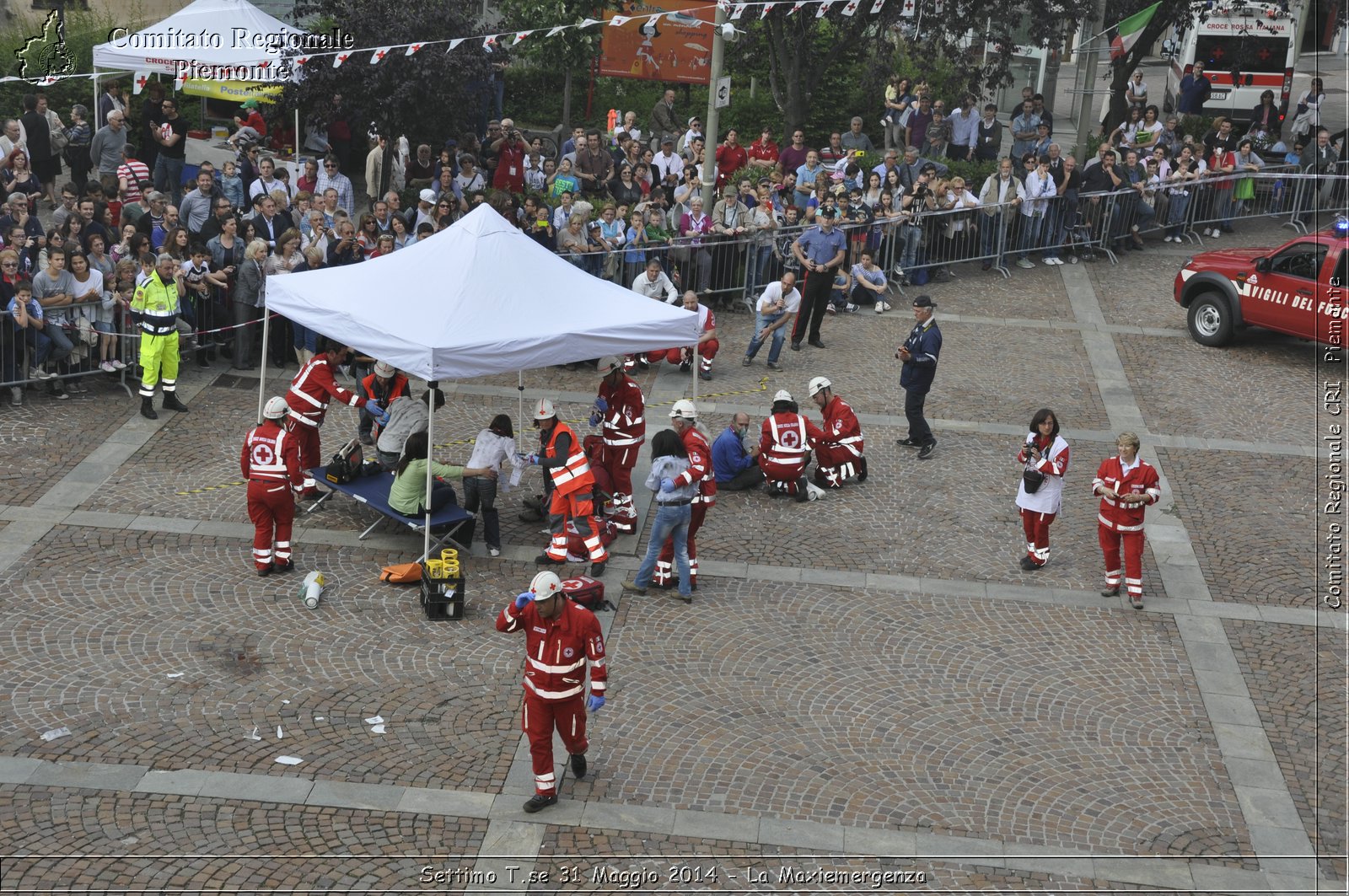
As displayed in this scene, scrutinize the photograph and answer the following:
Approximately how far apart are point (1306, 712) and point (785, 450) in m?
5.36

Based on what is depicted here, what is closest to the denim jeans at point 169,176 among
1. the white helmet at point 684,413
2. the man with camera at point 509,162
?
the man with camera at point 509,162

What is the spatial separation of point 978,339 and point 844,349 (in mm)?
1997

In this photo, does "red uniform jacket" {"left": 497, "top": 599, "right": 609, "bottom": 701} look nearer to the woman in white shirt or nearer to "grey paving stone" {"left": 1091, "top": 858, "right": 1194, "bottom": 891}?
"grey paving stone" {"left": 1091, "top": 858, "right": 1194, "bottom": 891}

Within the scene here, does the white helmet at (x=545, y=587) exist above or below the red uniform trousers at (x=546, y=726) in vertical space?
above

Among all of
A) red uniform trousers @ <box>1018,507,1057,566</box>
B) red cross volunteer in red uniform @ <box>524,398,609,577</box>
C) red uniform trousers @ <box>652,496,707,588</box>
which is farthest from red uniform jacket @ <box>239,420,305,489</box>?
red uniform trousers @ <box>1018,507,1057,566</box>

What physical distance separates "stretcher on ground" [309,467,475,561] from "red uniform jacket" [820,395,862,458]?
3894 millimetres

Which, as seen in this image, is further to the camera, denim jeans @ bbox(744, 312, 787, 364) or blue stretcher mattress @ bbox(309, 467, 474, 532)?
denim jeans @ bbox(744, 312, 787, 364)

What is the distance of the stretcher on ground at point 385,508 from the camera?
13.0 metres

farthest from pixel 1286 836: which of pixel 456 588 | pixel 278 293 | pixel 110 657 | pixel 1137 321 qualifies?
pixel 1137 321

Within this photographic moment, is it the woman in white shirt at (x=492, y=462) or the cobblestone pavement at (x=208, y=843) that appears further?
the woman in white shirt at (x=492, y=462)

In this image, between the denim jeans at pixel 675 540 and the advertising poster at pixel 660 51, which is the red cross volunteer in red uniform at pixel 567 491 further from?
the advertising poster at pixel 660 51

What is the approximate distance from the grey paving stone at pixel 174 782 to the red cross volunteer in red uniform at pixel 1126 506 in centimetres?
756

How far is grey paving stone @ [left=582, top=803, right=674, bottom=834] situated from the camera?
9.48 meters

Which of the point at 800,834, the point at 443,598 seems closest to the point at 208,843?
the point at 443,598
